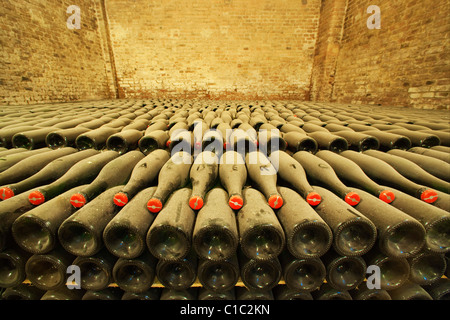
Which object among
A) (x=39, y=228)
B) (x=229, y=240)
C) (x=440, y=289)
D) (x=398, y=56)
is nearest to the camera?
(x=229, y=240)

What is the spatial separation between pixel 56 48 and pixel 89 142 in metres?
6.07

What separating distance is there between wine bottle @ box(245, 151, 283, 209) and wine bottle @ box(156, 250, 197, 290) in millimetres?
469

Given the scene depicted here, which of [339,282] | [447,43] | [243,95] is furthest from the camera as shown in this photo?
[243,95]

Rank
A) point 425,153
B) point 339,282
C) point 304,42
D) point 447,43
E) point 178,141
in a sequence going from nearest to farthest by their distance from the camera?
point 339,282
point 425,153
point 178,141
point 447,43
point 304,42

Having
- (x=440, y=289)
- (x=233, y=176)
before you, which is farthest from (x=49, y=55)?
(x=440, y=289)

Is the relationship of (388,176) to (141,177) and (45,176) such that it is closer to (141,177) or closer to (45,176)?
(141,177)

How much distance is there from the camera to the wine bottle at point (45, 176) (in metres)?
1.06

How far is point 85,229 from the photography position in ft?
2.89

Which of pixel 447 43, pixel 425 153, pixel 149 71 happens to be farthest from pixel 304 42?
pixel 425 153

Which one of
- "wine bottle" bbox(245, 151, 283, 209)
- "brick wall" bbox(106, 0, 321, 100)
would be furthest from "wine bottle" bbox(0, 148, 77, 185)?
"brick wall" bbox(106, 0, 321, 100)

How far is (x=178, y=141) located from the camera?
69.6 inches

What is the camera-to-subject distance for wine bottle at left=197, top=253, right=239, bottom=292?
855mm

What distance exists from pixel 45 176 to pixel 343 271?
6.30ft
